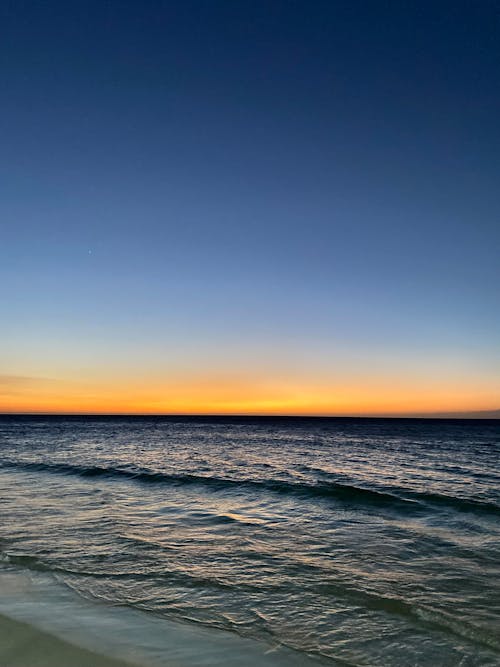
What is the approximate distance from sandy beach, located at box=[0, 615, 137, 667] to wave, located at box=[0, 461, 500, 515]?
1320 cm

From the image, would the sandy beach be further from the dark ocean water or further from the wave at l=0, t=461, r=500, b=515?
the wave at l=0, t=461, r=500, b=515

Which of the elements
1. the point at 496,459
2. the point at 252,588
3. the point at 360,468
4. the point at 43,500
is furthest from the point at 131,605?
the point at 496,459

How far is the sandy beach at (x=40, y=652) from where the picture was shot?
5000 mm

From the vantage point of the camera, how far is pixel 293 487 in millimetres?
20109

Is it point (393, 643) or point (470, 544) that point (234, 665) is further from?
point (470, 544)

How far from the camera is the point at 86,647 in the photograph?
5.45m

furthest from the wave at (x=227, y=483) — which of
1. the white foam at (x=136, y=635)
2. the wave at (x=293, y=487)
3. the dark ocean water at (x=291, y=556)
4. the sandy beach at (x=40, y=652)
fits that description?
the sandy beach at (x=40, y=652)

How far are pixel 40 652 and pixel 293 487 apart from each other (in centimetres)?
1574

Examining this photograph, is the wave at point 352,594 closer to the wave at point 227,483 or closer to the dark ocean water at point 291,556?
the dark ocean water at point 291,556

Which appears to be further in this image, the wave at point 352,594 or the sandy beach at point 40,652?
the wave at point 352,594

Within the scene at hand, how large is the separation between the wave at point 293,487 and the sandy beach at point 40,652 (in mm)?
13197

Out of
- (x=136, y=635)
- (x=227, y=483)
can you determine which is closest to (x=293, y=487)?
(x=227, y=483)

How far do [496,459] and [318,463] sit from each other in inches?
587

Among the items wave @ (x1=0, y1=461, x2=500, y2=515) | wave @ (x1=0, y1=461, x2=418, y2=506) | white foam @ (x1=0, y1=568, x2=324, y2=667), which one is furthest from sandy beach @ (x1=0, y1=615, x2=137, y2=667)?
wave @ (x1=0, y1=461, x2=418, y2=506)
